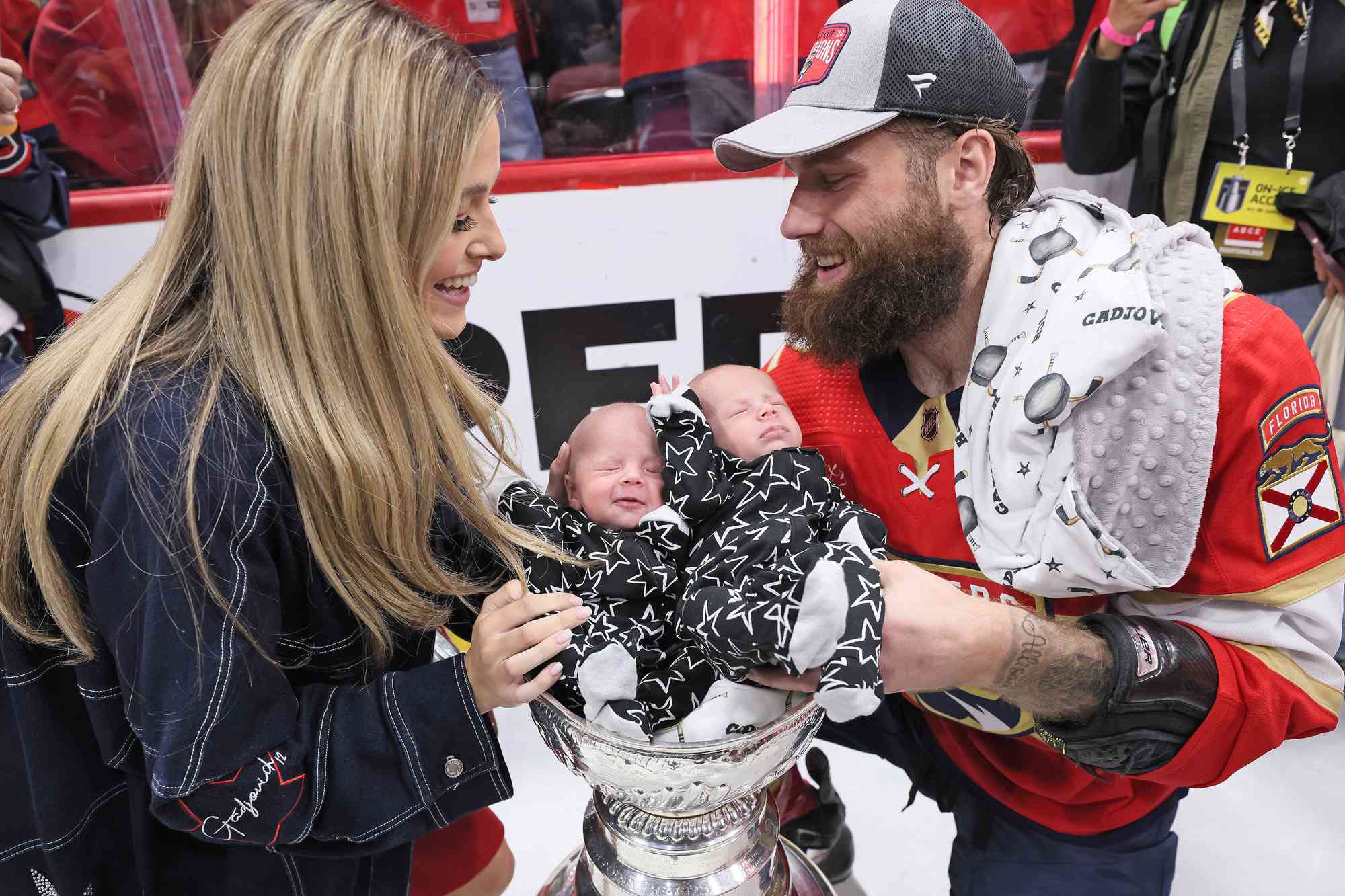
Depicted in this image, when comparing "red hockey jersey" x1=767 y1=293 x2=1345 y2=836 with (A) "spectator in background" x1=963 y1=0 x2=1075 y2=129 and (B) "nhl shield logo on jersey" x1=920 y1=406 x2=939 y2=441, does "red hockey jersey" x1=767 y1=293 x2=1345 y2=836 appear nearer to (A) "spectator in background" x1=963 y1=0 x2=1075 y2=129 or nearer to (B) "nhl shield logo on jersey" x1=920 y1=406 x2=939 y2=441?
(B) "nhl shield logo on jersey" x1=920 y1=406 x2=939 y2=441

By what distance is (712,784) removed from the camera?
3.53ft

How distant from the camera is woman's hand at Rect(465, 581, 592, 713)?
1123 millimetres

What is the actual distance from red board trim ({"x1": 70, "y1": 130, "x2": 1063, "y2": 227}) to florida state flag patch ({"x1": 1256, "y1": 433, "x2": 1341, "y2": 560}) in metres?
1.74

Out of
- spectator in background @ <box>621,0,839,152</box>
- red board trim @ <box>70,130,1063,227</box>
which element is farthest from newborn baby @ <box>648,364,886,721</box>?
spectator in background @ <box>621,0,839,152</box>

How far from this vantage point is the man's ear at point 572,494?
5.01 feet

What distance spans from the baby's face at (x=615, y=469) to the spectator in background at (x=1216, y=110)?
1806mm

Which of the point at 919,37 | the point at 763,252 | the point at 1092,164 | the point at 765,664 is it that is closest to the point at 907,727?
the point at 765,664

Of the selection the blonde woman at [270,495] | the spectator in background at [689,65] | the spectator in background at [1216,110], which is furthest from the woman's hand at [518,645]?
the spectator in background at [1216,110]

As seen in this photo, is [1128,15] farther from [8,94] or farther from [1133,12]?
[8,94]

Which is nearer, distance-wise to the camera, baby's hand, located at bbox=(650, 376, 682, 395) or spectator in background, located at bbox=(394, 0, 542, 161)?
baby's hand, located at bbox=(650, 376, 682, 395)

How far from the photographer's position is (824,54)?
1.54 meters

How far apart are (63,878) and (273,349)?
2.67ft

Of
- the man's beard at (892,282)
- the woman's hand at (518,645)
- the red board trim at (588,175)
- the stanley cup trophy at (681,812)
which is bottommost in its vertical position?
the stanley cup trophy at (681,812)

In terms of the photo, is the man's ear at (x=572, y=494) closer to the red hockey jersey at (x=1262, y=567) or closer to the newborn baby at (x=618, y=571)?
A: the newborn baby at (x=618, y=571)
